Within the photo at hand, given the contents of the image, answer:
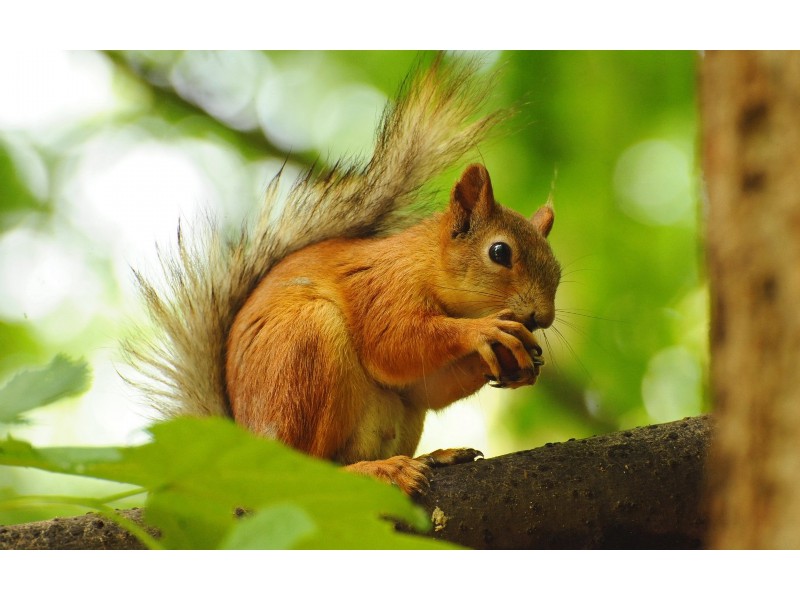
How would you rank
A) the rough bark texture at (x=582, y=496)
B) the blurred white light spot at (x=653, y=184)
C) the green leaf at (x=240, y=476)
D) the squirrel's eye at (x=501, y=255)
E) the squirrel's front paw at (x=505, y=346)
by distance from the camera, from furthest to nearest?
the blurred white light spot at (x=653, y=184) → the squirrel's eye at (x=501, y=255) → the squirrel's front paw at (x=505, y=346) → the rough bark texture at (x=582, y=496) → the green leaf at (x=240, y=476)

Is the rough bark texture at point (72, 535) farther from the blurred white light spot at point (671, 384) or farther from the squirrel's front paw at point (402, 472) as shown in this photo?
the blurred white light spot at point (671, 384)

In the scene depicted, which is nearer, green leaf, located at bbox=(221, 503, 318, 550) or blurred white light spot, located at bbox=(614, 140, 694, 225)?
green leaf, located at bbox=(221, 503, 318, 550)

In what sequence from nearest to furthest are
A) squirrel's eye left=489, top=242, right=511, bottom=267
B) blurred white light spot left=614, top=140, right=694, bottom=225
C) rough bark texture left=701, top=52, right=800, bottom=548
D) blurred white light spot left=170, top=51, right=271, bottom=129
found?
rough bark texture left=701, top=52, right=800, bottom=548, squirrel's eye left=489, top=242, right=511, bottom=267, blurred white light spot left=170, top=51, right=271, bottom=129, blurred white light spot left=614, top=140, right=694, bottom=225

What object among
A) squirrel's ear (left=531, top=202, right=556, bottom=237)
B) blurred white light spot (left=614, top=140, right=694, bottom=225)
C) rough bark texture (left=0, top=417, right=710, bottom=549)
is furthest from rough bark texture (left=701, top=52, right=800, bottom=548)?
blurred white light spot (left=614, top=140, right=694, bottom=225)

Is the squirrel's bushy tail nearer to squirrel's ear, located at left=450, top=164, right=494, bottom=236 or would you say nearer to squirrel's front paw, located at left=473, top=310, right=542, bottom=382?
squirrel's ear, located at left=450, top=164, right=494, bottom=236

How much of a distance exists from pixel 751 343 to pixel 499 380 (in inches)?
48.9

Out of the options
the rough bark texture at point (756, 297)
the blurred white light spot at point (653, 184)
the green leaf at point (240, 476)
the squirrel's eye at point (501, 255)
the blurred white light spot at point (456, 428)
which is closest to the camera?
the rough bark texture at point (756, 297)

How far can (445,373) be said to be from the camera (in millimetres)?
1923

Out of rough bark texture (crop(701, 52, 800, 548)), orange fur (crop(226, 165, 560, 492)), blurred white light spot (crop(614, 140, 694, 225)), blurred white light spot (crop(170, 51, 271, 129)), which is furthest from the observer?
blurred white light spot (crop(614, 140, 694, 225))

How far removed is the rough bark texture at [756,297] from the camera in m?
0.49

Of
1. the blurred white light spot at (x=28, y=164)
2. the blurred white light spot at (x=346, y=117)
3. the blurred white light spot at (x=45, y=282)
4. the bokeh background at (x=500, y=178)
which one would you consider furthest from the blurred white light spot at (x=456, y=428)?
the blurred white light spot at (x=28, y=164)

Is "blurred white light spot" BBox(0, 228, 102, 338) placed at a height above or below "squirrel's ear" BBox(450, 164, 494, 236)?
below

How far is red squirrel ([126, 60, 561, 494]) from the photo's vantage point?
1.80 metres

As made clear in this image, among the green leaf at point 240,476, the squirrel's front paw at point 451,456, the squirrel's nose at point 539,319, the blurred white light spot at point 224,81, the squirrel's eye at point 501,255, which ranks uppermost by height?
the blurred white light spot at point 224,81
